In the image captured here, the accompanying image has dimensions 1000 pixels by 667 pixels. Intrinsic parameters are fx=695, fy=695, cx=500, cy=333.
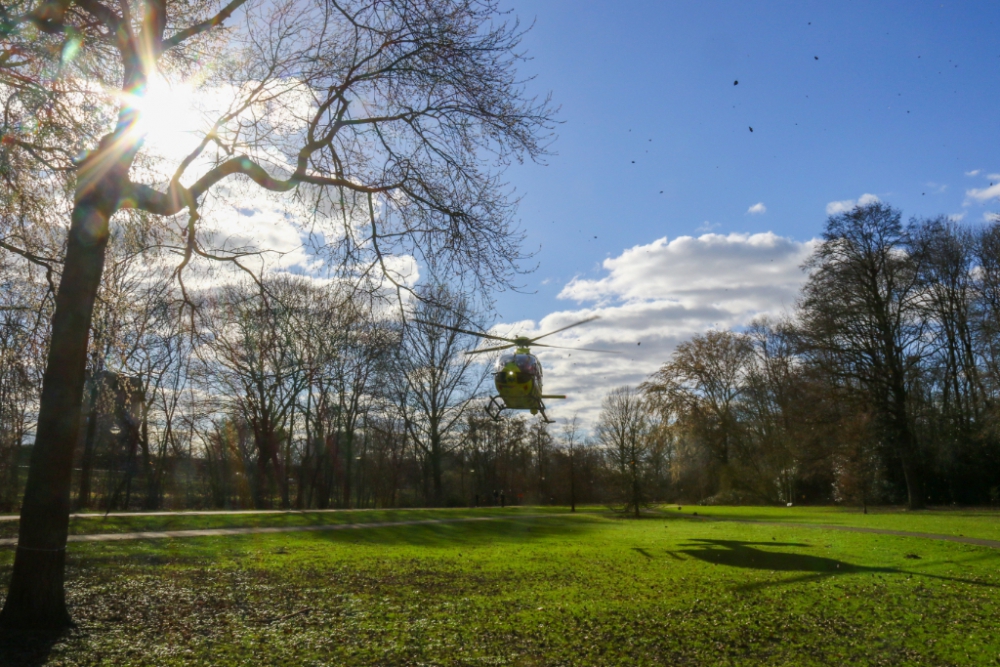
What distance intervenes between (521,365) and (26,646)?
42.5ft

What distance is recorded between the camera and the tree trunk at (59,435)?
7.40 m

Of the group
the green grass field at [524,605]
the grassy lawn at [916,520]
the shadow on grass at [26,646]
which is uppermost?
the shadow on grass at [26,646]

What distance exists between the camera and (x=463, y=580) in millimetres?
11883

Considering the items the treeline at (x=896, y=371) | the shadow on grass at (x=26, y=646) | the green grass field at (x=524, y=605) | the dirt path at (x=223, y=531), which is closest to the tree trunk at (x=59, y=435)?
the shadow on grass at (x=26, y=646)

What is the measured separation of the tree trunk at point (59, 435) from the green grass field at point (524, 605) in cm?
55

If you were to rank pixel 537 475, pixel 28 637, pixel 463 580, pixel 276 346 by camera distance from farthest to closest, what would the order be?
pixel 537 475
pixel 463 580
pixel 276 346
pixel 28 637

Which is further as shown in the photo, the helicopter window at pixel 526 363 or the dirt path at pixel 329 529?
the helicopter window at pixel 526 363

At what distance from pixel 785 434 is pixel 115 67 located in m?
40.5

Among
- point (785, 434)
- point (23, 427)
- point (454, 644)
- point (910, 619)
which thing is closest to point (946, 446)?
point (785, 434)

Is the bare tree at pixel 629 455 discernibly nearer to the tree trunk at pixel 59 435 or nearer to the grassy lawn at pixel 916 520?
the grassy lawn at pixel 916 520

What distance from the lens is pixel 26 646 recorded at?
6.74 meters

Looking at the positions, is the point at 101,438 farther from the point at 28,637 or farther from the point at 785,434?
the point at 785,434

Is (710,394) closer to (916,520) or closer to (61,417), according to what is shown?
(916,520)

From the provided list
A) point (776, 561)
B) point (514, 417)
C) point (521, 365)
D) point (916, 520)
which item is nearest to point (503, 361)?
point (521, 365)
